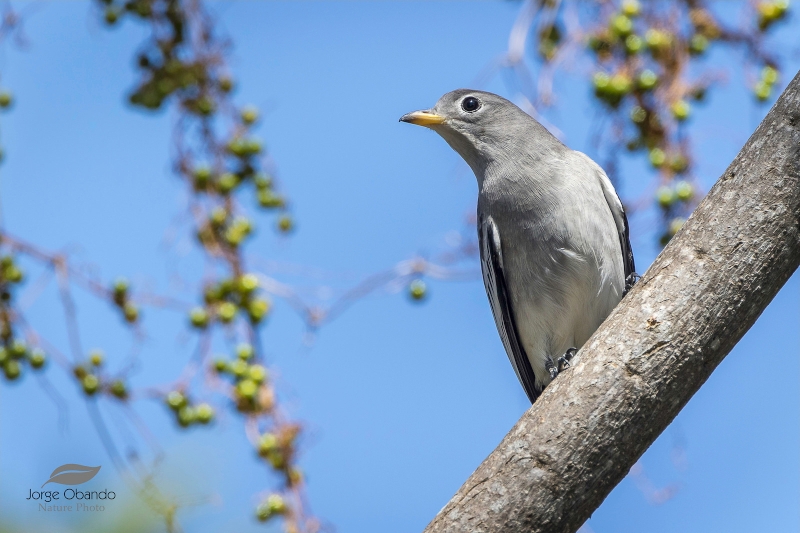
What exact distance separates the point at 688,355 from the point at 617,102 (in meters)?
2.35

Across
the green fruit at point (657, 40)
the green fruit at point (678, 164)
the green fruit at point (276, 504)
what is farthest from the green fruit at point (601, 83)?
the green fruit at point (276, 504)

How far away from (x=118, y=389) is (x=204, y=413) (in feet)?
1.81

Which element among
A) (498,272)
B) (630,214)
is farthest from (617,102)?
(498,272)

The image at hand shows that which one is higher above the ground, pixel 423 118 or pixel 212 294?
pixel 423 118

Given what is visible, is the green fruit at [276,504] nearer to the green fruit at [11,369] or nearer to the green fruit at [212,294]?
the green fruit at [212,294]

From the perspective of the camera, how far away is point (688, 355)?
3123 millimetres

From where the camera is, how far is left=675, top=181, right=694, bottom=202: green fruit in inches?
191

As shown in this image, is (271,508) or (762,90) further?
(762,90)

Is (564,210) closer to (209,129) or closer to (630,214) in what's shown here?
(630,214)

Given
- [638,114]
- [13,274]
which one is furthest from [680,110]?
[13,274]

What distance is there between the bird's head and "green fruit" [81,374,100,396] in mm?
2543

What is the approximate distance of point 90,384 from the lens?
4.91 meters

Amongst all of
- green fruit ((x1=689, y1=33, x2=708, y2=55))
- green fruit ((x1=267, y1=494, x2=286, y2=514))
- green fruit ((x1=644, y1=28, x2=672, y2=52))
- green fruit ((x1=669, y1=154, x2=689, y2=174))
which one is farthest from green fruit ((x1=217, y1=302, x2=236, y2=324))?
green fruit ((x1=689, y1=33, x2=708, y2=55))

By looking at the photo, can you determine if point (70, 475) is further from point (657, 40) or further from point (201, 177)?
point (657, 40)
